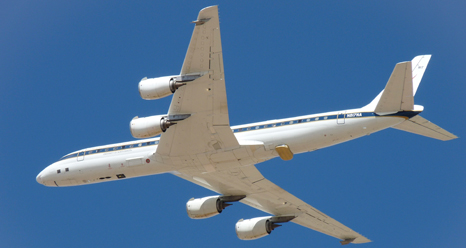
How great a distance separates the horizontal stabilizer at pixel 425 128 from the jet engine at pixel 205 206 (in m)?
12.7

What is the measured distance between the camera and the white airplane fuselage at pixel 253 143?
3403 centimetres

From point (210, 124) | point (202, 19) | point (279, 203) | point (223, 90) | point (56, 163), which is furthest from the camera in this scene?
point (279, 203)

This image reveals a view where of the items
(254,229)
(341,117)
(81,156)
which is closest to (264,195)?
(254,229)

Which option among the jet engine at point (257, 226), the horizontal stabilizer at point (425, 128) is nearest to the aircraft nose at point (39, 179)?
the jet engine at point (257, 226)

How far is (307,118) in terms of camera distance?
34875mm

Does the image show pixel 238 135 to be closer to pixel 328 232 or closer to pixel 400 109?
pixel 400 109

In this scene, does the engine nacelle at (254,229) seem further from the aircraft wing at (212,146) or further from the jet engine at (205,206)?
the jet engine at (205,206)

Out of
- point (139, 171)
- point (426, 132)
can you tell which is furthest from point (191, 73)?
point (426, 132)

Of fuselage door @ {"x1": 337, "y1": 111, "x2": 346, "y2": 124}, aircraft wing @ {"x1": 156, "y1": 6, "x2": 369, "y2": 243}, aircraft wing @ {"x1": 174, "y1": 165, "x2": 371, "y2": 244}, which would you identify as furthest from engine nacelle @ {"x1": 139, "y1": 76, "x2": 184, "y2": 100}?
fuselage door @ {"x1": 337, "y1": 111, "x2": 346, "y2": 124}

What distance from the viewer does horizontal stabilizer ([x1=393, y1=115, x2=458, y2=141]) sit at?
111 feet

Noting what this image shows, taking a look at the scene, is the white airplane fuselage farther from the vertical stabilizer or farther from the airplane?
the vertical stabilizer

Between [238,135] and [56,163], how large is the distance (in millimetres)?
11706

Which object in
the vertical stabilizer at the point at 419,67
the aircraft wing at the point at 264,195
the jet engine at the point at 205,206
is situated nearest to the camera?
the vertical stabilizer at the point at 419,67

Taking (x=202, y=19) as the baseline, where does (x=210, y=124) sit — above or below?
below
